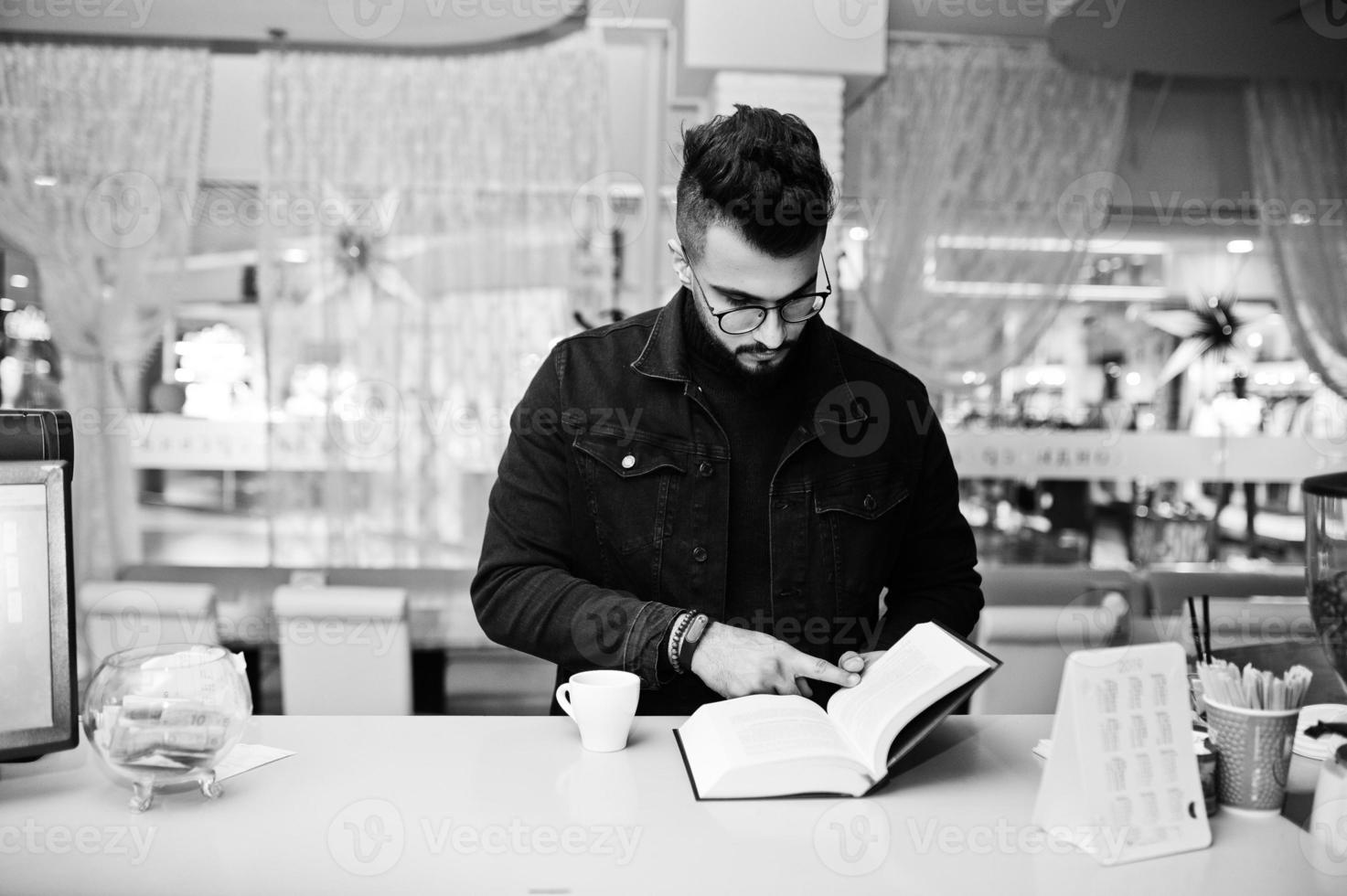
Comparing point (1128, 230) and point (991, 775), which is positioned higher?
point (1128, 230)

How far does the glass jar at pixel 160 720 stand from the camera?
119 cm

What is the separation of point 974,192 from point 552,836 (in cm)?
440

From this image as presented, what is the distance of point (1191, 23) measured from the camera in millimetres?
4227

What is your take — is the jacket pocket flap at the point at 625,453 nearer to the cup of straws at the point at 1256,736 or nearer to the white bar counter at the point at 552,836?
the white bar counter at the point at 552,836

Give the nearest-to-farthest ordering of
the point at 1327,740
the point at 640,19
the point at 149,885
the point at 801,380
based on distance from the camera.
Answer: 1. the point at 149,885
2. the point at 1327,740
3. the point at 801,380
4. the point at 640,19

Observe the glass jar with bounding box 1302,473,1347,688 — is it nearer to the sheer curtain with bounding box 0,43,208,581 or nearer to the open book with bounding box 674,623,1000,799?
the open book with bounding box 674,623,1000,799

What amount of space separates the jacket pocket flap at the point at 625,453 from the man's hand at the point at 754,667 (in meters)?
0.38

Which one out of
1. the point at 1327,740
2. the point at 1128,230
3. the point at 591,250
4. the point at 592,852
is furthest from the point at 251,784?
the point at 1128,230

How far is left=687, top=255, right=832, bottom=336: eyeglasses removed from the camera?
1.64 meters

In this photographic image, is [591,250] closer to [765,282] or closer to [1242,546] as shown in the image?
[765,282]

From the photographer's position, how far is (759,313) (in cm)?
167

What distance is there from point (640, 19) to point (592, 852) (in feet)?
13.9

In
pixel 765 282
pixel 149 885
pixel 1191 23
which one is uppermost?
pixel 1191 23

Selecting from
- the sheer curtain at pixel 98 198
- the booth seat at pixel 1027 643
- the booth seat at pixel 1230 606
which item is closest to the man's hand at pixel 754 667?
the booth seat at pixel 1027 643
